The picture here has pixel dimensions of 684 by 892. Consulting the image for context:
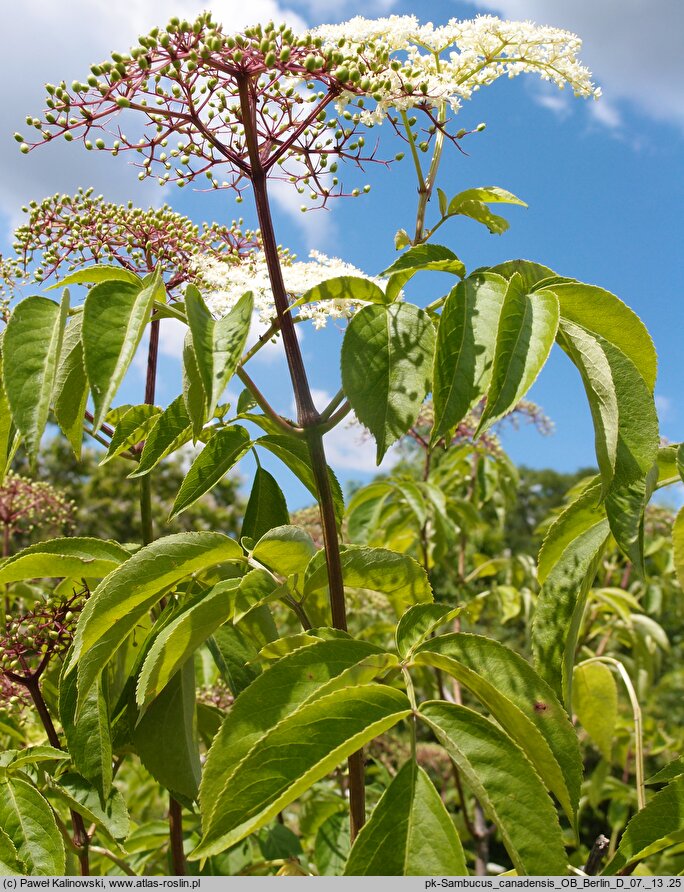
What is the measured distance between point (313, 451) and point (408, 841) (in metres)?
0.49

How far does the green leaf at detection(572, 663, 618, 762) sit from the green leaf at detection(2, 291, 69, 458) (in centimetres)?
156

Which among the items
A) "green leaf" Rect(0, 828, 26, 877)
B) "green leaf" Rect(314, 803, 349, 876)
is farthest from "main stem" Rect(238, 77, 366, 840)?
"green leaf" Rect(314, 803, 349, 876)

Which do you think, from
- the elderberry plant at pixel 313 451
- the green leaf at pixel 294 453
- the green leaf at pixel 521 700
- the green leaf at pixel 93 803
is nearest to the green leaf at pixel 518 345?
the elderberry plant at pixel 313 451

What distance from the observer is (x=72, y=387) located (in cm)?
101

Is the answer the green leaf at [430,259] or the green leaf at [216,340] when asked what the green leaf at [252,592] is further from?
the green leaf at [430,259]

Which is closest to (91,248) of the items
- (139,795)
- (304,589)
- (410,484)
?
(304,589)

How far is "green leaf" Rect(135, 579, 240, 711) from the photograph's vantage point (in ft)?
2.97

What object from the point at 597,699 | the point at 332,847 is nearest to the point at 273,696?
the point at 332,847

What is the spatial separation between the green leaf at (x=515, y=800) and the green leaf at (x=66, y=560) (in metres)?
0.63

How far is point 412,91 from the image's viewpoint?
3.57 ft

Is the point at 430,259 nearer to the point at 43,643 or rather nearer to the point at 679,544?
the point at 679,544

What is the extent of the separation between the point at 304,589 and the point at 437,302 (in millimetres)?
424

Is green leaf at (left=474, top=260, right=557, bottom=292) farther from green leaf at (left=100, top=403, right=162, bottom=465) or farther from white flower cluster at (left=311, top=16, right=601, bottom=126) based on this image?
green leaf at (left=100, top=403, right=162, bottom=465)
